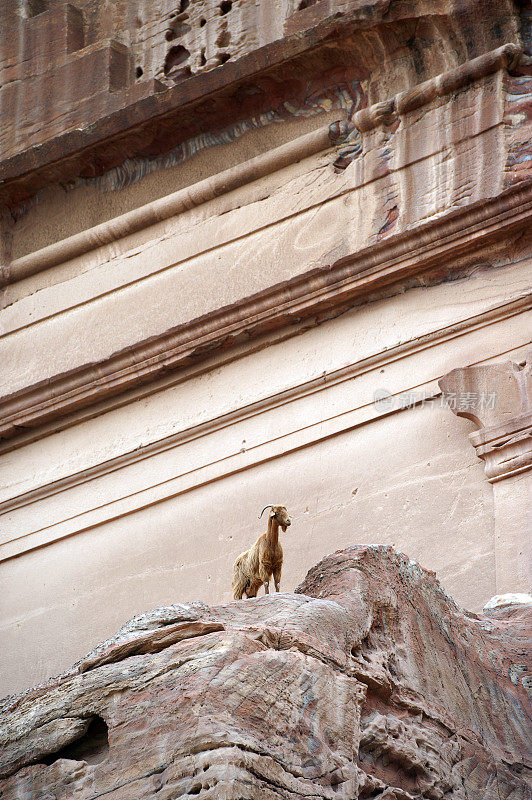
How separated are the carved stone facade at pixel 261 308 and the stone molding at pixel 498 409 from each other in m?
0.03

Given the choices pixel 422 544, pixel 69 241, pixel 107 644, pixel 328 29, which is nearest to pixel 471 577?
Answer: pixel 422 544

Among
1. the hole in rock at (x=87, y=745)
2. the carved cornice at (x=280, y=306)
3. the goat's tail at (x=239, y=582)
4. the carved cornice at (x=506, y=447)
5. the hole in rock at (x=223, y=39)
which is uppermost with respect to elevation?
the hole in rock at (x=223, y=39)

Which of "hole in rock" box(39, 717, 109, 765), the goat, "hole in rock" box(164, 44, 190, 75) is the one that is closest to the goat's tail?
the goat

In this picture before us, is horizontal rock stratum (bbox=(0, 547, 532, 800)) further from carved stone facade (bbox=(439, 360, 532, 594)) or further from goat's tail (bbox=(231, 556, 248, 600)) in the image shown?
carved stone facade (bbox=(439, 360, 532, 594))

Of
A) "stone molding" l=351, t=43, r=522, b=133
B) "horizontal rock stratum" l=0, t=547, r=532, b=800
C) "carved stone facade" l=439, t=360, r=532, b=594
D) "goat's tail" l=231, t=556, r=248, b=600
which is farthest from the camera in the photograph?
"stone molding" l=351, t=43, r=522, b=133

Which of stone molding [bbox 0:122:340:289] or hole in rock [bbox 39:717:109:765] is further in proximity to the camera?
stone molding [bbox 0:122:340:289]

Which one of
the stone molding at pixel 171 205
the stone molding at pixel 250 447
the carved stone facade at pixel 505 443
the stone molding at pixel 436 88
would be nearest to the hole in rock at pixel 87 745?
the carved stone facade at pixel 505 443

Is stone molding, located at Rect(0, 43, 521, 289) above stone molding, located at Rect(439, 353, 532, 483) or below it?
above

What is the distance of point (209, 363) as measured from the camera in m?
8.35

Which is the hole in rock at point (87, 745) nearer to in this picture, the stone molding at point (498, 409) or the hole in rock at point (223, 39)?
the stone molding at point (498, 409)

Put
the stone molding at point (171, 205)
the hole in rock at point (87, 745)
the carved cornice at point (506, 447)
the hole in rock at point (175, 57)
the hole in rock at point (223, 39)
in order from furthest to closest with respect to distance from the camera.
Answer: the hole in rock at point (175, 57)
the hole in rock at point (223, 39)
the stone molding at point (171, 205)
the carved cornice at point (506, 447)
the hole in rock at point (87, 745)

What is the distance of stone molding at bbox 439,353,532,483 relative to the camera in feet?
21.8

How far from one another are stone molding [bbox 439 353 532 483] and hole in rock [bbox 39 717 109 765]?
3740 millimetres

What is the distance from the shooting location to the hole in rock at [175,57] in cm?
1002
